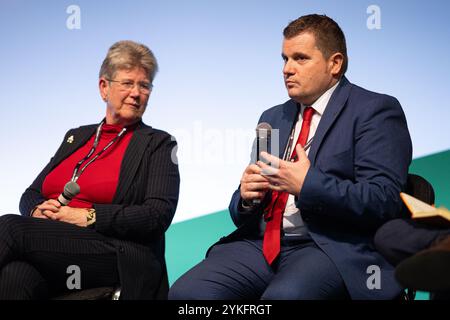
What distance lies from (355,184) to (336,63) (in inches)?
22.4

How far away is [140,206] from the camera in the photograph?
2436 mm

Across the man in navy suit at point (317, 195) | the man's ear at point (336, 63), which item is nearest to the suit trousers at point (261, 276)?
the man in navy suit at point (317, 195)

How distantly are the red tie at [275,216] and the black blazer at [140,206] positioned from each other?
44cm

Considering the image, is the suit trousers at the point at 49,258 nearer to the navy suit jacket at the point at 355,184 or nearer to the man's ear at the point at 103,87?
the navy suit jacket at the point at 355,184

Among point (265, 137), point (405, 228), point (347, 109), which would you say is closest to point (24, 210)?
point (265, 137)

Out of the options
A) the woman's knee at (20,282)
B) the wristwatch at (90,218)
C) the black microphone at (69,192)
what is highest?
the black microphone at (69,192)

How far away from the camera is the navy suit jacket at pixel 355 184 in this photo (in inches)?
81.4

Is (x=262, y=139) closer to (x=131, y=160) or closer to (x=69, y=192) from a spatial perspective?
(x=131, y=160)

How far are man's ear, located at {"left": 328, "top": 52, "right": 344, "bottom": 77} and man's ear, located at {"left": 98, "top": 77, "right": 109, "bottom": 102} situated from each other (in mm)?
1043

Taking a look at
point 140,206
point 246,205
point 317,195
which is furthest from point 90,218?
point 317,195

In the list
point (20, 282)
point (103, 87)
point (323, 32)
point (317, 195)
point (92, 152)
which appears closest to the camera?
point (317, 195)

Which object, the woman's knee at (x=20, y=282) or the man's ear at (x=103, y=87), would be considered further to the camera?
the man's ear at (x=103, y=87)
